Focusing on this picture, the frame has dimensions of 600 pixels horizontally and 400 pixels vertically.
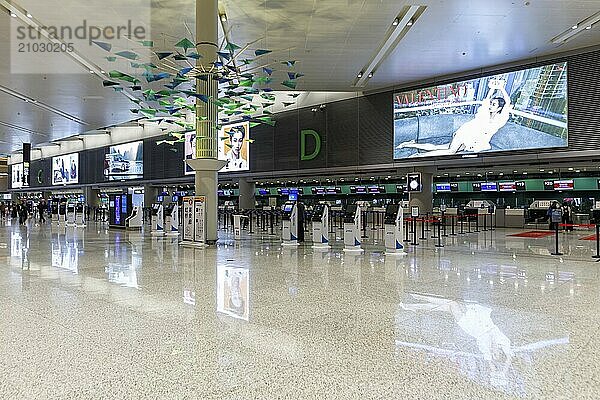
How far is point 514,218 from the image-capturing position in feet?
63.9

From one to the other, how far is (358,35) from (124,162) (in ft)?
78.8

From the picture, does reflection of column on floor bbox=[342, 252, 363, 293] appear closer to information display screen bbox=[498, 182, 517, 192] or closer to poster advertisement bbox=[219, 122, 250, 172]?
information display screen bbox=[498, 182, 517, 192]

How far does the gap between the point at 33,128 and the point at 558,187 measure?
28.1 meters

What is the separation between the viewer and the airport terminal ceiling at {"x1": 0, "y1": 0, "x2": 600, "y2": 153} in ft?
34.8

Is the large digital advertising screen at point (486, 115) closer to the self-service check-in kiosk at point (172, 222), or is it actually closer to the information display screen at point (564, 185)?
the information display screen at point (564, 185)

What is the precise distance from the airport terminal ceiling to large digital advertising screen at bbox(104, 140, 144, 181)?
1221 centimetres

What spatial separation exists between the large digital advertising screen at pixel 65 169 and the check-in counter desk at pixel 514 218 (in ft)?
106

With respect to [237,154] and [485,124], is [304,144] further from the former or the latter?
[485,124]

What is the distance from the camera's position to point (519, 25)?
11836 millimetres

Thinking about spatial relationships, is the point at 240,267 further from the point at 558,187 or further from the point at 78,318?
the point at 558,187

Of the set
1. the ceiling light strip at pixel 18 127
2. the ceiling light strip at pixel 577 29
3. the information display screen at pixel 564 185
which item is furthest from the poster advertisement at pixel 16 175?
the ceiling light strip at pixel 577 29

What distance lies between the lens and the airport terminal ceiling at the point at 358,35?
10.6 m

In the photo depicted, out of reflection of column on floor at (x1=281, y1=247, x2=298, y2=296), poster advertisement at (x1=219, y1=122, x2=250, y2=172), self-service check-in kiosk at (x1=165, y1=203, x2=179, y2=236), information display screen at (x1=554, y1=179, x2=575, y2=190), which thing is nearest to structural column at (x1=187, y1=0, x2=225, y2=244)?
reflection of column on floor at (x1=281, y1=247, x2=298, y2=296)

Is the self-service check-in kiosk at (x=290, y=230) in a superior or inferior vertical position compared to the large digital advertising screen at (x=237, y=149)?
inferior
